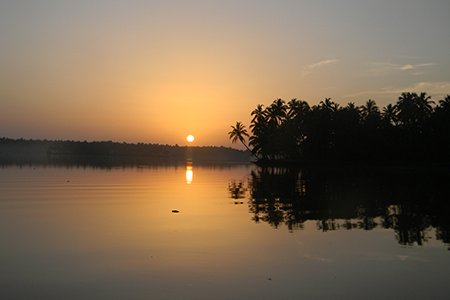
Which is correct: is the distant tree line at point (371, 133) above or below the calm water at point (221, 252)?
above

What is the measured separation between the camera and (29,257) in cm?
848

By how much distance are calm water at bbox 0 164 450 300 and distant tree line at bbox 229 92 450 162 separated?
66373 mm

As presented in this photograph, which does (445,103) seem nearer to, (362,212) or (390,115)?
(390,115)

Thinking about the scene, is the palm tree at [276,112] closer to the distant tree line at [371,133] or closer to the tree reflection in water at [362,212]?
the distant tree line at [371,133]

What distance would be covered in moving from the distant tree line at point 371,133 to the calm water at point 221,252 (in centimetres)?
6637

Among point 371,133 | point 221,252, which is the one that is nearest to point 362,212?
point 221,252

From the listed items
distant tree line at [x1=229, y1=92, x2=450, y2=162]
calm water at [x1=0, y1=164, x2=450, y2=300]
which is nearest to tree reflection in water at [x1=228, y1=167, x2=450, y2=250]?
calm water at [x1=0, y1=164, x2=450, y2=300]

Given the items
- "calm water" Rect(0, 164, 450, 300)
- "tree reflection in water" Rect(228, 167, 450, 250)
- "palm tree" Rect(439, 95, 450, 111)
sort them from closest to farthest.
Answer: "calm water" Rect(0, 164, 450, 300) → "tree reflection in water" Rect(228, 167, 450, 250) → "palm tree" Rect(439, 95, 450, 111)

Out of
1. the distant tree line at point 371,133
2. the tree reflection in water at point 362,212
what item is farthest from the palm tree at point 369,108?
the tree reflection in water at point 362,212

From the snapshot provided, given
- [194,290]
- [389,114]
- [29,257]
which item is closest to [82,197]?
[29,257]

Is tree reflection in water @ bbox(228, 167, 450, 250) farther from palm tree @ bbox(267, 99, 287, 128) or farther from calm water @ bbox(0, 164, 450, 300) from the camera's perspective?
palm tree @ bbox(267, 99, 287, 128)

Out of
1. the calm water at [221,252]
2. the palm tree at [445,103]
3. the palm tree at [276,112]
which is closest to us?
the calm water at [221,252]

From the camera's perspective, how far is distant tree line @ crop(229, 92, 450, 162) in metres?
75.4

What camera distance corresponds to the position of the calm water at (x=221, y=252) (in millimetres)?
6754
